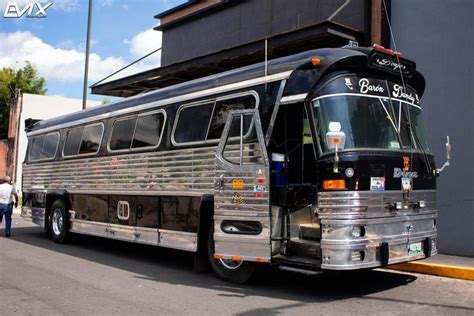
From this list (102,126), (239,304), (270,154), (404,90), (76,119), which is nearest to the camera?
(239,304)

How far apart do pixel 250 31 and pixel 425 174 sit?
8.06m

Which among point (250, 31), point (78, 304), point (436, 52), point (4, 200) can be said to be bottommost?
point (78, 304)

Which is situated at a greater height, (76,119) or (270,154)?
(76,119)

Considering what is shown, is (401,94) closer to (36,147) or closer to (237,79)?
(237,79)

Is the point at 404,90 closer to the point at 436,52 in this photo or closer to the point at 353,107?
the point at 353,107

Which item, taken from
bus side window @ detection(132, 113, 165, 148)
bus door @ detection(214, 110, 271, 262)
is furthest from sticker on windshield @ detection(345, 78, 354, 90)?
bus side window @ detection(132, 113, 165, 148)

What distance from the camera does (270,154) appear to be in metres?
6.98

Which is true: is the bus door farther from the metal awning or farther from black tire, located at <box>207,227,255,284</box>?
the metal awning

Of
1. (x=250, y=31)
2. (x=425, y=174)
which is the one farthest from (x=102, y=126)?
(x=425, y=174)

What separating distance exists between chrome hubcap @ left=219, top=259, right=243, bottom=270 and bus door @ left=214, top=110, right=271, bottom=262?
33 cm

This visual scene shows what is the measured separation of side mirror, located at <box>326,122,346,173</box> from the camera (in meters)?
6.02

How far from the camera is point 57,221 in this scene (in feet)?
41.4

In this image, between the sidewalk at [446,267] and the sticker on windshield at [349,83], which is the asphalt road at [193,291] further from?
the sticker on windshield at [349,83]

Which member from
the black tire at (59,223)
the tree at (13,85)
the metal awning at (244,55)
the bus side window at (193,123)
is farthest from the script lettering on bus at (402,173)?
the tree at (13,85)
